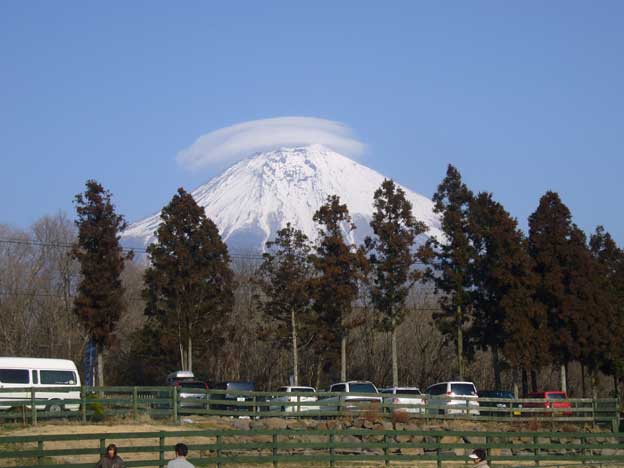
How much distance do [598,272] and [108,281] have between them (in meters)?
26.6

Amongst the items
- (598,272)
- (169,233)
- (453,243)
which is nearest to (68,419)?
(169,233)

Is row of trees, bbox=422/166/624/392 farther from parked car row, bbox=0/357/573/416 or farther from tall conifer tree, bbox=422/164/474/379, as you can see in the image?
parked car row, bbox=0/357/573/416

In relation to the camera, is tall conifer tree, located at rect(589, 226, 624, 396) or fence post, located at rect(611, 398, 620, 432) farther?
tall conifer tree, located at rect(589, 226, 624, 396)

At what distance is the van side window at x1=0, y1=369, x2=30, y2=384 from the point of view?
107 ft

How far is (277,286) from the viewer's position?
51000 mm

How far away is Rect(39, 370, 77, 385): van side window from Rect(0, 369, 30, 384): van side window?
1.97 feet

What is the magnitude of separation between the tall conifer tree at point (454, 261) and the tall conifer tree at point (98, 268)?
50.7 ft

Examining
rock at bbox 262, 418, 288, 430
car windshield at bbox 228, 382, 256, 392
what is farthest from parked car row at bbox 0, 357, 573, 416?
car windshield at bbox 228, 382, 256, 392

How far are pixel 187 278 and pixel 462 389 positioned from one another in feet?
55.0

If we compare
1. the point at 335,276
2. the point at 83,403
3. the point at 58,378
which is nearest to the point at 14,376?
the point at 58,378

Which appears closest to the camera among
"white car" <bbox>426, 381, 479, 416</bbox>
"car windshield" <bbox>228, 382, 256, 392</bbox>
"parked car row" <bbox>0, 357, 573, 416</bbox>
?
"parked car row" <bbox>0, 357, 573, 416</bbox>

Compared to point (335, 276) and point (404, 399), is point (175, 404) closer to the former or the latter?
point (404, 399)

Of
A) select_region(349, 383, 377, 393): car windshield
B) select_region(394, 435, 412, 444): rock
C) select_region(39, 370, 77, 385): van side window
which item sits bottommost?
select_region(394, 435, 412, 444): rock

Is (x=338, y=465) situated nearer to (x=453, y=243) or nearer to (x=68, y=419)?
(x=68, y=419)
